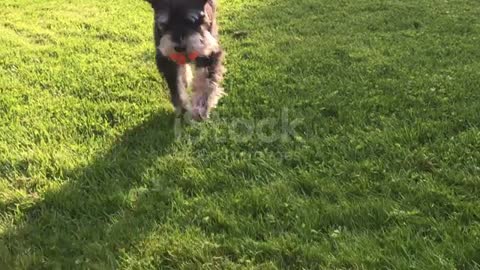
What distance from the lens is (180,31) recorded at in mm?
4652

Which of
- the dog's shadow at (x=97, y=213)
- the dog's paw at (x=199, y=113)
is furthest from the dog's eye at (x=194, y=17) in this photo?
the dog's shadow at (x=97, y=213)

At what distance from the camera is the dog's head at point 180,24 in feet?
15.2

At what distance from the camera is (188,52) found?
4.73 meters

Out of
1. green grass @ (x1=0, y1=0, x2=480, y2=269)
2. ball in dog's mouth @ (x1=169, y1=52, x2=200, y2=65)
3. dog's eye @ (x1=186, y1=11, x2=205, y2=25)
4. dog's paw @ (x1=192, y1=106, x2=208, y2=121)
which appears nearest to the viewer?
green grass @ (x1=0, y1=0, x2=480, y2=269)

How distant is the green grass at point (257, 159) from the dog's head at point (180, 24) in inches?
28.5

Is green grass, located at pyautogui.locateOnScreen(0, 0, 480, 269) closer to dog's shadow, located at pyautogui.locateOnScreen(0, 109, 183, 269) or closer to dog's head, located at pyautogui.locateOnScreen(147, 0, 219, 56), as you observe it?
dog's shadow, located at pyautogui.locateOnScreen(0, 109, 183, 269)

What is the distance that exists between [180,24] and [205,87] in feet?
2.44

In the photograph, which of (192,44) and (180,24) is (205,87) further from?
(180,24)

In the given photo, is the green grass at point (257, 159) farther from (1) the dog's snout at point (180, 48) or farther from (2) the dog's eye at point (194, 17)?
(2) the dog's eye at point (194, 17)

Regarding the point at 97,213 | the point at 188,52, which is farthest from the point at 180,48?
the point at 97,213

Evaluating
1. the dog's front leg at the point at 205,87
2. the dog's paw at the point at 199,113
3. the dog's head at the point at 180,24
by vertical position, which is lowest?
the dog's paw at the point at 199,113

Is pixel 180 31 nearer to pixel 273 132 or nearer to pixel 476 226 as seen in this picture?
pixel 273 132

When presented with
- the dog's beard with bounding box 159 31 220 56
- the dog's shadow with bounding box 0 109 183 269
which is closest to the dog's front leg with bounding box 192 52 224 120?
the dog's beard with bounding box 159 31 220 56

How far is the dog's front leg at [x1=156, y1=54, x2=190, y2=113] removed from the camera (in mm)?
5152
